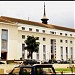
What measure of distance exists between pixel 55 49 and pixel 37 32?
32.4 ft

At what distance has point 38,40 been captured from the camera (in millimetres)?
89625

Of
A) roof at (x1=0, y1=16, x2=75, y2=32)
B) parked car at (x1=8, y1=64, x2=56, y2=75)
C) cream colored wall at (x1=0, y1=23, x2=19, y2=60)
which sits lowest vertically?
parked car at (x1=8, y1=64, x2=56, y2=75)

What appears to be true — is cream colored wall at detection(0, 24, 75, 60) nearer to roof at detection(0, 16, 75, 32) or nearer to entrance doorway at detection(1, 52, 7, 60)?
entrance doorway at detection(1, 52, 7, 60)

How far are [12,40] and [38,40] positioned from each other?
1239 cm

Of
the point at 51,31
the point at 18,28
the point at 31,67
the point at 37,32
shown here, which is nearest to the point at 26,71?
the point at 31,67

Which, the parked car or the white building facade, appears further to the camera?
the white building facade

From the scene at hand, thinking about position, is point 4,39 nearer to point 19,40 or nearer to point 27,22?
point 19,40

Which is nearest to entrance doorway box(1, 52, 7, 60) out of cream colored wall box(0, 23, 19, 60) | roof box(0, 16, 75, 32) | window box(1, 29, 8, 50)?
cream colored wall box(0, 23, 19, 60)

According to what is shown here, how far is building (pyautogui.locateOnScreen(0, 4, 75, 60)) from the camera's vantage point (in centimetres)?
7769

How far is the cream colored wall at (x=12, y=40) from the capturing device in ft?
253

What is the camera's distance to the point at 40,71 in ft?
50.4

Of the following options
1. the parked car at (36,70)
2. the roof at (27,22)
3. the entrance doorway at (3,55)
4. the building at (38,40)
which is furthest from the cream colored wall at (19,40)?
the parked car at (36,70)

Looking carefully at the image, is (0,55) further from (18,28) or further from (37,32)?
(37,32)

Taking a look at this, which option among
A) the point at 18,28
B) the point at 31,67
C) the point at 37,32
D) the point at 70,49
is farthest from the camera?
the point at 70,49
